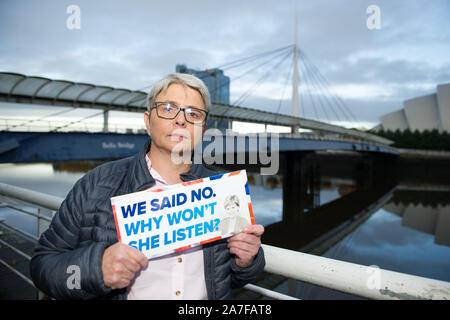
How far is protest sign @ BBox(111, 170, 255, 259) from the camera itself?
1.28 m

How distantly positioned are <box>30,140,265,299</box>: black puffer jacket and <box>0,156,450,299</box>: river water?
9.39 m

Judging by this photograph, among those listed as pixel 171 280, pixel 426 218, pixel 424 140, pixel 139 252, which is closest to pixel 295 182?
pixel 426 218

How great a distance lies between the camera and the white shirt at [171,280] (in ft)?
4.42

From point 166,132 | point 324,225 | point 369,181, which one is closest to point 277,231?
point 324,225

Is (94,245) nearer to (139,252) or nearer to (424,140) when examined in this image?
(139,252)

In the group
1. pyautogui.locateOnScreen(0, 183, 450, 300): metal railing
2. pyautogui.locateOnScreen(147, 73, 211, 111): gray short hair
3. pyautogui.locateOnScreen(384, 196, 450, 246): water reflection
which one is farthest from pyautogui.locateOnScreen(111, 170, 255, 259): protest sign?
pyautogui.locateOnScreen(384, 196, 450, 246): water reflection

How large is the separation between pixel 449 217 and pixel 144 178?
102 ft

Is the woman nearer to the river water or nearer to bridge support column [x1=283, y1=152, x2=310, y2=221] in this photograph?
the river water

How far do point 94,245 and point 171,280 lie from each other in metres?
0.44

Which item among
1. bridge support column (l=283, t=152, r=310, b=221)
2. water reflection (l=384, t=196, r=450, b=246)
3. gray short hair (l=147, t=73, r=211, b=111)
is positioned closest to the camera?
gray short hair (l=147, t=73, r=211, b=111)

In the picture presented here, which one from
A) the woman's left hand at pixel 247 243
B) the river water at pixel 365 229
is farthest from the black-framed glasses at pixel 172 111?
the river water at pixel 365 229

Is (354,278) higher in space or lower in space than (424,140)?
lower

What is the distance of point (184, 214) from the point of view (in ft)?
4.53

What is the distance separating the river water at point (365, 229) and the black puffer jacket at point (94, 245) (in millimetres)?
9393
